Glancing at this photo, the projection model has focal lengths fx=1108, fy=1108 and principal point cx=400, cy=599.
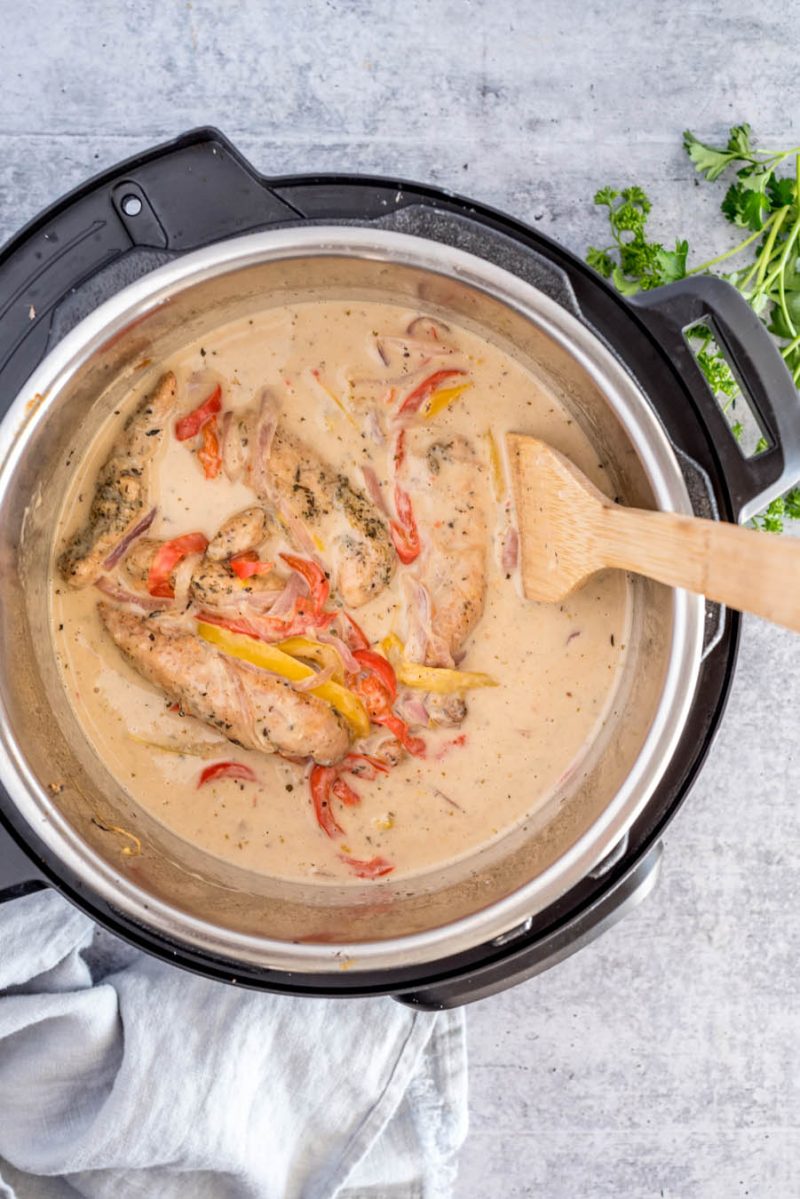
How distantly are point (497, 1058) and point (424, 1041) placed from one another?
0.25 m

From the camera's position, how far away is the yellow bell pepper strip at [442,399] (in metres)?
2.16

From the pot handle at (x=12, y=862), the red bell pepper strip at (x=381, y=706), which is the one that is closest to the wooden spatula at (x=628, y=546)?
the red bell pepper strip at (x=381, y=706)

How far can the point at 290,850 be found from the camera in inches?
87.0

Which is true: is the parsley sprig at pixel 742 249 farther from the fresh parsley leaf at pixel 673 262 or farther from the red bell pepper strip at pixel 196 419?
the red bell pepper strip at pixel 196 419

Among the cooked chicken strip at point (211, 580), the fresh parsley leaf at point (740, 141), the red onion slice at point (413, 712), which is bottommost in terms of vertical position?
the red onion slice at point (413, 712)

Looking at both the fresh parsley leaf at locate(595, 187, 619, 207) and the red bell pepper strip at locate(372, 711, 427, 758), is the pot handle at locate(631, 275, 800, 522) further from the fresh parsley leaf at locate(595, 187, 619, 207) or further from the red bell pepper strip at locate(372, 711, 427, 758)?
the red bell pepper strip at locate(372, 711, 427, 758)

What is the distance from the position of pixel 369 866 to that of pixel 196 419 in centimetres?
95

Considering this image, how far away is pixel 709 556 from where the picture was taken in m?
1.53

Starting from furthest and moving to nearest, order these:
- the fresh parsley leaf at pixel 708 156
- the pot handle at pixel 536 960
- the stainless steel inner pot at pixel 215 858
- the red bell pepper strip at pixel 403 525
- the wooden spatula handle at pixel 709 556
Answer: the fresh parsley leaf at pixel 708 156 < the red bell pepper strip at pixel 403 525 < the pot handle at pixel 536 960 < the stainless steel inner pot at pixel 215 858 < the wooden spatula handle at pixel 709 556

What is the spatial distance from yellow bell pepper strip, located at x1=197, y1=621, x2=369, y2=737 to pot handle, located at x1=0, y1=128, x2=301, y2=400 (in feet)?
1.92

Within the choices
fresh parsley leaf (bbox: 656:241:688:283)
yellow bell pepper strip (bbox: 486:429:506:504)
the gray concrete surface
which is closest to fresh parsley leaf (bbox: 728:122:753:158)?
the gray concrete surface

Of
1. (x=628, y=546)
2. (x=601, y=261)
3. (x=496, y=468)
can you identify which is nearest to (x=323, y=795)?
(x=496, y=468)

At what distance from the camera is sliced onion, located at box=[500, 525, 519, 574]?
85.4 inches

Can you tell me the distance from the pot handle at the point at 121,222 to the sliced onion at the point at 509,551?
713 millimetres
